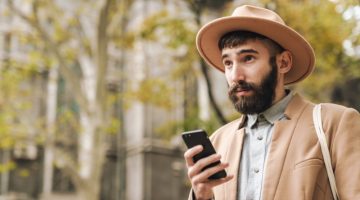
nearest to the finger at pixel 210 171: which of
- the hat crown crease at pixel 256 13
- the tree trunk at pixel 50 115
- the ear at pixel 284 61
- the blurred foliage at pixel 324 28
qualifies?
the ear at pixel 284 61

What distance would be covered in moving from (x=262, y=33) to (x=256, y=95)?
0.29 metres

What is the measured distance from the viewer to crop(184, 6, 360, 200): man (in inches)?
98.3

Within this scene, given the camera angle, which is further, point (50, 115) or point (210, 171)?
point (50, 115)

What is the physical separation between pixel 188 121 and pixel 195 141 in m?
8.76

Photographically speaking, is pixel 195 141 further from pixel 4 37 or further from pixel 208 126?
pixel 4 37

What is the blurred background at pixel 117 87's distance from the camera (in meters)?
11.3

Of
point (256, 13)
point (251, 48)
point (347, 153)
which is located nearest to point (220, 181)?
point (347, 153)

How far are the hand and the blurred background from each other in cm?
535

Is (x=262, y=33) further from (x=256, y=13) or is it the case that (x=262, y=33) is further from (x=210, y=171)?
(x=210, y=171)

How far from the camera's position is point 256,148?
274 cm

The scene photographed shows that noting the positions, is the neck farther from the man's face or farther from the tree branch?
the tree branch

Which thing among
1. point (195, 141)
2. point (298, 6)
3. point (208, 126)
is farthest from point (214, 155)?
point (298, 6)

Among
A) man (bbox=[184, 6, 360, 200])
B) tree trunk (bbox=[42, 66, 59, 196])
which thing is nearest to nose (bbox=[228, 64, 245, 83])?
man (bbox=[184, 6, 360, 200])

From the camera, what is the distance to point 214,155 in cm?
252
